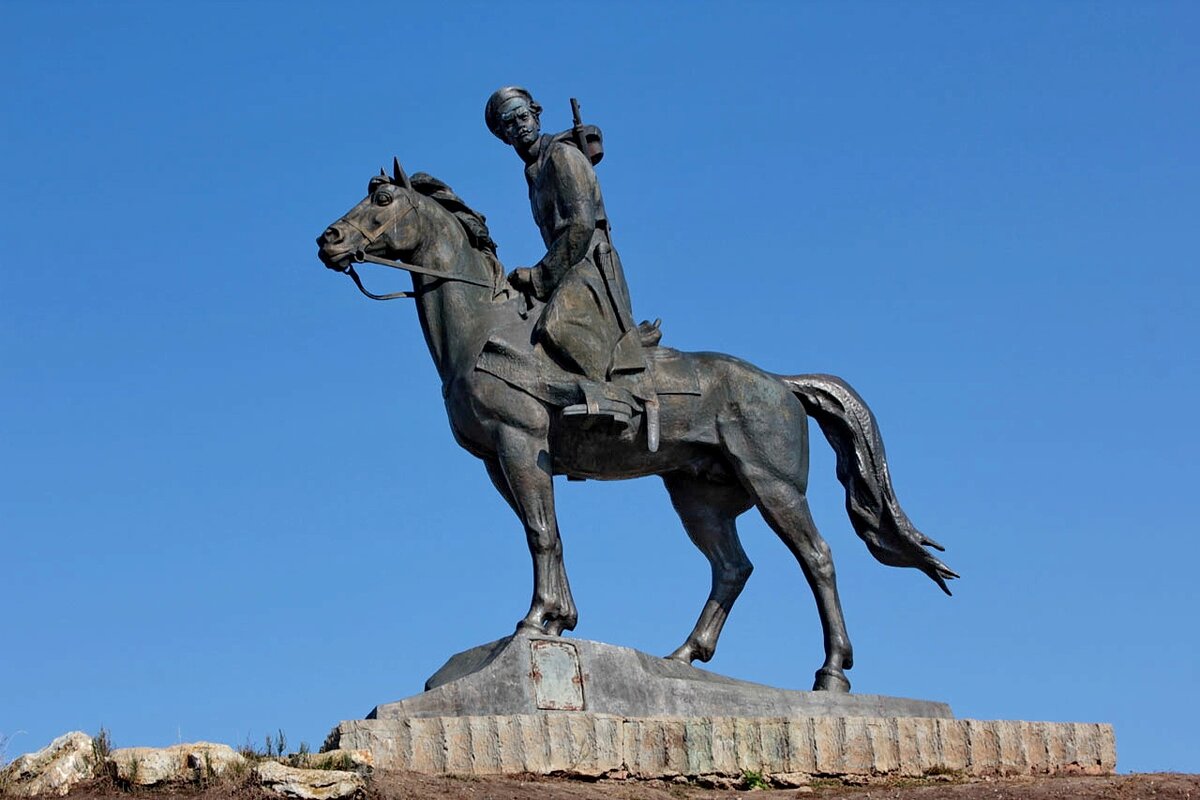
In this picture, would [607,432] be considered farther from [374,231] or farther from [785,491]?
[374,231]

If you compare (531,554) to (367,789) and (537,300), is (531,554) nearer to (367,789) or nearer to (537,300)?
(537,300)

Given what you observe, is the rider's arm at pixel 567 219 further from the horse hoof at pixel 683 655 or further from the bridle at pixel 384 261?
the horse hoof at pixel 683 655

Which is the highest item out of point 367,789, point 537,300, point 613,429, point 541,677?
point 537,300

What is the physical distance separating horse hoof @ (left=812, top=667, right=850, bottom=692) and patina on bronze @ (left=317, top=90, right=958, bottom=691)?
0.04 ft

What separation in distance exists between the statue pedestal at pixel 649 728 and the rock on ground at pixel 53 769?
6.48 ft

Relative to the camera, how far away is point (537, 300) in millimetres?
15812

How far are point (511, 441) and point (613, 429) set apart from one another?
0.83 metres

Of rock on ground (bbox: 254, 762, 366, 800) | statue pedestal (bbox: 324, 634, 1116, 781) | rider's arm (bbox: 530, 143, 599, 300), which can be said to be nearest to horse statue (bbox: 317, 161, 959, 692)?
rider's arm (bbox: 530, 143, 599, 300)

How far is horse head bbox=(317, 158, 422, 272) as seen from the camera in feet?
51.2

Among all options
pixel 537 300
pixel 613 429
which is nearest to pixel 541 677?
pixel 613 429

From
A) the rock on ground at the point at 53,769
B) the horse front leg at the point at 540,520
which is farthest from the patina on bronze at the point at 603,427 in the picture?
the rock on ground at the point at 53,769

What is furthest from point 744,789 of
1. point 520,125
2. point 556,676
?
point 520,125

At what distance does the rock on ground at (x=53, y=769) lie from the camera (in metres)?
12.1

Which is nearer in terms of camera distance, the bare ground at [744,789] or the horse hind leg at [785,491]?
the bare ground at [744,789]
